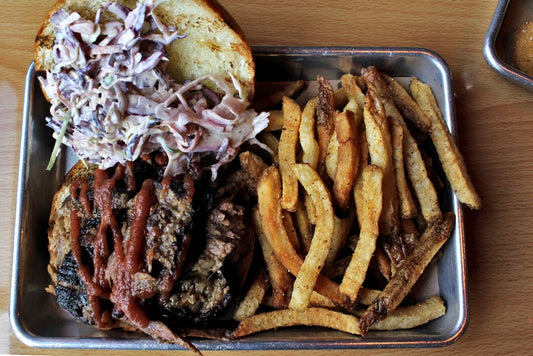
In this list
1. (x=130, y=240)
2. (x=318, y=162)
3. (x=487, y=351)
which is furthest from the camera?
(x=487, y=351)

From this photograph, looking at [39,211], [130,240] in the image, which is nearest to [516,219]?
[130,240]

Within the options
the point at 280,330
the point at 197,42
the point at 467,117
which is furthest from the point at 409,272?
the point at 197,42

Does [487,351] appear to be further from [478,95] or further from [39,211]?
[39,211]

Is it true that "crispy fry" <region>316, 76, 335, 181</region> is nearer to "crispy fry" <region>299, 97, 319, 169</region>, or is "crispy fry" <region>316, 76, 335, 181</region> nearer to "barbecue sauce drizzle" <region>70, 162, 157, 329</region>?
"crispy fry" <region>299, 97, 319, 169</region>

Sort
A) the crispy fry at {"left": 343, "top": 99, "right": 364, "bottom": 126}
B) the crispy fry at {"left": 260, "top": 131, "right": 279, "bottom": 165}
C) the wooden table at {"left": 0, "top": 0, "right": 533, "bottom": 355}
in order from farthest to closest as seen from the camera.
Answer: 1. the wooden table at {"left": 0, "top": 0, "right": 533, "bottom": 355}
2. the crispy fry at {"left": 260, "top": 131, "right": 279, "bottom": 165}
3. the crispy fry at {"left": 343, "top": 99, "right": 364, "bottom": 126}

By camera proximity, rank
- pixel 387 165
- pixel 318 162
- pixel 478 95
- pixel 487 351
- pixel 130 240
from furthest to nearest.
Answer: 1. pixel 478 95
2. pixel 487 351
3. pixel 318 162
4. pixel 387 165
5. pixel 130 240

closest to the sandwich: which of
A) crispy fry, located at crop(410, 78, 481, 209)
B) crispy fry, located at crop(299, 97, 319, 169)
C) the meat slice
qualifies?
the meat slice

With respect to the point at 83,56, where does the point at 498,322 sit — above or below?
below
